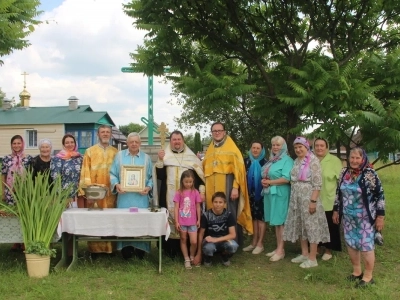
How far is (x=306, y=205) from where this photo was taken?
6.05 meters

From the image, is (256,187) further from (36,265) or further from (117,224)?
(36,265)

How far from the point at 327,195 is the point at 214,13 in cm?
370

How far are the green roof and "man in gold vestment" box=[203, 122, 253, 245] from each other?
26508 millimetres

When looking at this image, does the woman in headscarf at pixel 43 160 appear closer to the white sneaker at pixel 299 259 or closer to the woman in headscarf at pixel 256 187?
the woman in headscarf at pixel 256 187

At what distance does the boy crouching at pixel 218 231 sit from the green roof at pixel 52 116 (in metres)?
26.9

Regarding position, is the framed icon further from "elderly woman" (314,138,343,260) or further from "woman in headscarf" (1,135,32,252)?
"elderly woman" (314,138,343,260)

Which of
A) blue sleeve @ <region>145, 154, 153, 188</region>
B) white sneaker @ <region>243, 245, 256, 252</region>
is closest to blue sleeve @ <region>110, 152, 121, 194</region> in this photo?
blue sleeve @ <region>145, 154, 153, 188</region>

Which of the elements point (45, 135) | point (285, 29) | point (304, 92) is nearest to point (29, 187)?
point (304, 92)

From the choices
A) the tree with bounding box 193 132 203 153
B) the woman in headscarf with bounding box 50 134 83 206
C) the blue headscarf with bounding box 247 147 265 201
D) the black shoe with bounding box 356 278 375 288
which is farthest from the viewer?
the tree with bounding box 193 132 203 153

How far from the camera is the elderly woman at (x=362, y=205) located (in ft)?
16.4

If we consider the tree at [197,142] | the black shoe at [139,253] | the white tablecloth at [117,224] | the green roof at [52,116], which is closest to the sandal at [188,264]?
the white tablecloth at [117,224]

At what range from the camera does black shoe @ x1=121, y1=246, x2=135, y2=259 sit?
21.0ft

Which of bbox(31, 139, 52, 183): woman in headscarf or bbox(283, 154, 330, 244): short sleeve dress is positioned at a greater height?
bbox(31, 139, 52, 183): woman in headscarf

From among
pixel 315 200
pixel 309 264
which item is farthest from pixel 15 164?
pixel 309 264
